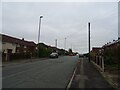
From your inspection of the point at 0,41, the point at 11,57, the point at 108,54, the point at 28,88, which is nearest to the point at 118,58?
the point at 108,54

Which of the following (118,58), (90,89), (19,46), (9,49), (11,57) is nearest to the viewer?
(90,89)

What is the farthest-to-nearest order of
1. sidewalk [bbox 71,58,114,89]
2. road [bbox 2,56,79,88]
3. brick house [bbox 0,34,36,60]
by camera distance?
brick house [bbox 0,34,36,60], sidewalk [bbox 71,58,114,89], road [bbox 2,56,79,88]

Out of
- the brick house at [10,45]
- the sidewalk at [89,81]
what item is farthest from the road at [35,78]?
the brick house at [10,45]

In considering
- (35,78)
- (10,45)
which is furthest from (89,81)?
(10,45)

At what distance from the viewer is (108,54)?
26859mm

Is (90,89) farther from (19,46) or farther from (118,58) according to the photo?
(19,46)

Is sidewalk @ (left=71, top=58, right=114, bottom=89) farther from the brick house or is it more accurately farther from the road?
the brick house

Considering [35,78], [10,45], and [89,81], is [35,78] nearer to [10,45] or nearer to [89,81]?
[89,81]

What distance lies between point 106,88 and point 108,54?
1726cm

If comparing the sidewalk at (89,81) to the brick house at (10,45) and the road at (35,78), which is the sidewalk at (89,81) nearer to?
the road at (35,78)

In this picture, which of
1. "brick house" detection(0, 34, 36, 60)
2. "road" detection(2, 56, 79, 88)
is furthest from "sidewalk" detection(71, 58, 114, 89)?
"brick house" detection(0, 34, 36, 60)

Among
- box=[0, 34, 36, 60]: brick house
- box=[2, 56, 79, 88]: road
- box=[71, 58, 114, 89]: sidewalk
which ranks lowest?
box=[71, 58, 114, 89]: sidewalk

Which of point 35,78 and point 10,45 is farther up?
point 10,45

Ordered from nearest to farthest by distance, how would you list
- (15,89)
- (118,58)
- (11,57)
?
(15,89)
(118,58)
(11,57)
